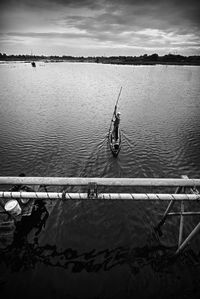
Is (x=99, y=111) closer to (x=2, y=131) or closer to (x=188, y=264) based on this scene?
(x=2, y=131)

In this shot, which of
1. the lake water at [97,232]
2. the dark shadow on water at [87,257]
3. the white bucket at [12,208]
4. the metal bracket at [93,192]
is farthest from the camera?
the dark shadow on water at [87,257]

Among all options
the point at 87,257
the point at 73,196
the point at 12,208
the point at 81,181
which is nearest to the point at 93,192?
the point at 81,181

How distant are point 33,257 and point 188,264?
6.23m

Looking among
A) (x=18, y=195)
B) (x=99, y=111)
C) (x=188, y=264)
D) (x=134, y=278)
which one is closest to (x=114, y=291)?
(x=134, y=278)

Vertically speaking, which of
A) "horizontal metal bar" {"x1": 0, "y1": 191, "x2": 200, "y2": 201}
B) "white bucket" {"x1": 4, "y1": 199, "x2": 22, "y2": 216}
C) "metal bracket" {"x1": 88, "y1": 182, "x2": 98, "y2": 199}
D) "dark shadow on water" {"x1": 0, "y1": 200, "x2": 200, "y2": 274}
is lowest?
"dark shadow on water" {"x1": 0, "y1": 200, "x2": 200, "y2": 274}

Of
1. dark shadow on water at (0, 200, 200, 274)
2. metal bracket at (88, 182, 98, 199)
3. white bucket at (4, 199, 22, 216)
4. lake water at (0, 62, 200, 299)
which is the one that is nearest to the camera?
metal bracket at (88, 182, 98, 199)

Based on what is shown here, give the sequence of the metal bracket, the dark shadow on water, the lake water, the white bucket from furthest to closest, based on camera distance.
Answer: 1. the dark shadow on water
2. the white bucket
3. the lake water
4. the metal bracket

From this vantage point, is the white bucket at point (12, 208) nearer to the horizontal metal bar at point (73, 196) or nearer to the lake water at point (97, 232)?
the lake water at point (97, 232)

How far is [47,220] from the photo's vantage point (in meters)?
7.74

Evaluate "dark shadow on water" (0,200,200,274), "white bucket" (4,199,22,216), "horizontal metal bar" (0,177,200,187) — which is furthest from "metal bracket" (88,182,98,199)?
"dark shadow on water" (0,200,200,274)

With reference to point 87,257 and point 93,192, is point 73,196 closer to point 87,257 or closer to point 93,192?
point 93,192

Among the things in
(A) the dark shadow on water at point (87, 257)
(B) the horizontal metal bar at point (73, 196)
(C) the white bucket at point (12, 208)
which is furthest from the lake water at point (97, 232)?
(B) the horizontal metal bar at point (73, 196)

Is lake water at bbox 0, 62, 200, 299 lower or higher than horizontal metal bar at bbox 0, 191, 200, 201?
lower

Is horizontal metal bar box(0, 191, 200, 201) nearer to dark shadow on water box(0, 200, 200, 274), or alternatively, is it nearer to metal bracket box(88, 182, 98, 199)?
metal bracket box(88, 182, 98, 199)
